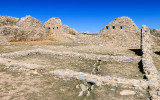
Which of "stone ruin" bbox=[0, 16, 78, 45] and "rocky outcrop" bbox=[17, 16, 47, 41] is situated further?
"rocky outcrop" bbox=[17, 16, 47, 41]

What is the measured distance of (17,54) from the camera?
12.0 meters

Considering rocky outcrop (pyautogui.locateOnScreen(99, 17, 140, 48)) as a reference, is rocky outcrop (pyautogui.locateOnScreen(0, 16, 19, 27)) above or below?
above

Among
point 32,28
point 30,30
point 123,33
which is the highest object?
point 32,28

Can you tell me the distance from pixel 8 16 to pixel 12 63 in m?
20.3

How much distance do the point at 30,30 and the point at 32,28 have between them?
565 mm

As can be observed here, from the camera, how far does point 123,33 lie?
72.5ft

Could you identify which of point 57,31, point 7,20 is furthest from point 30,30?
point 7,20

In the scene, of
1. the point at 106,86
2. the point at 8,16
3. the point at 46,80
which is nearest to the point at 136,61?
the point at 106,86

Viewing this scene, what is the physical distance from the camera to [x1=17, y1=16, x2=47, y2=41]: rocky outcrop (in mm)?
22469

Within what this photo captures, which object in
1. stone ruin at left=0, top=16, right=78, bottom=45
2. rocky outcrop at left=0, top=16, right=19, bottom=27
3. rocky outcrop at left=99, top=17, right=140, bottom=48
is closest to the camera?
stone ruin at left=0, top=16, right=78, bottom=45

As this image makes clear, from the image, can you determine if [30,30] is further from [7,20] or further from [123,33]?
[123,33]

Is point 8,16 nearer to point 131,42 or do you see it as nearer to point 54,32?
Result: point 54,32

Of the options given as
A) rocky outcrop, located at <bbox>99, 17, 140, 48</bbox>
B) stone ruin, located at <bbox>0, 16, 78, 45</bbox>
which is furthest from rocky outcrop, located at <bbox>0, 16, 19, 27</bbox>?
rocky outcrop, located at <bbox>99, 17, 140, 48</bbox>

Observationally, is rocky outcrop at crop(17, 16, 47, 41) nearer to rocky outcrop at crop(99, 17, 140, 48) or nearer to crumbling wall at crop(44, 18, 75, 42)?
crumbling wall at crop(44, 18, 75, 42)
